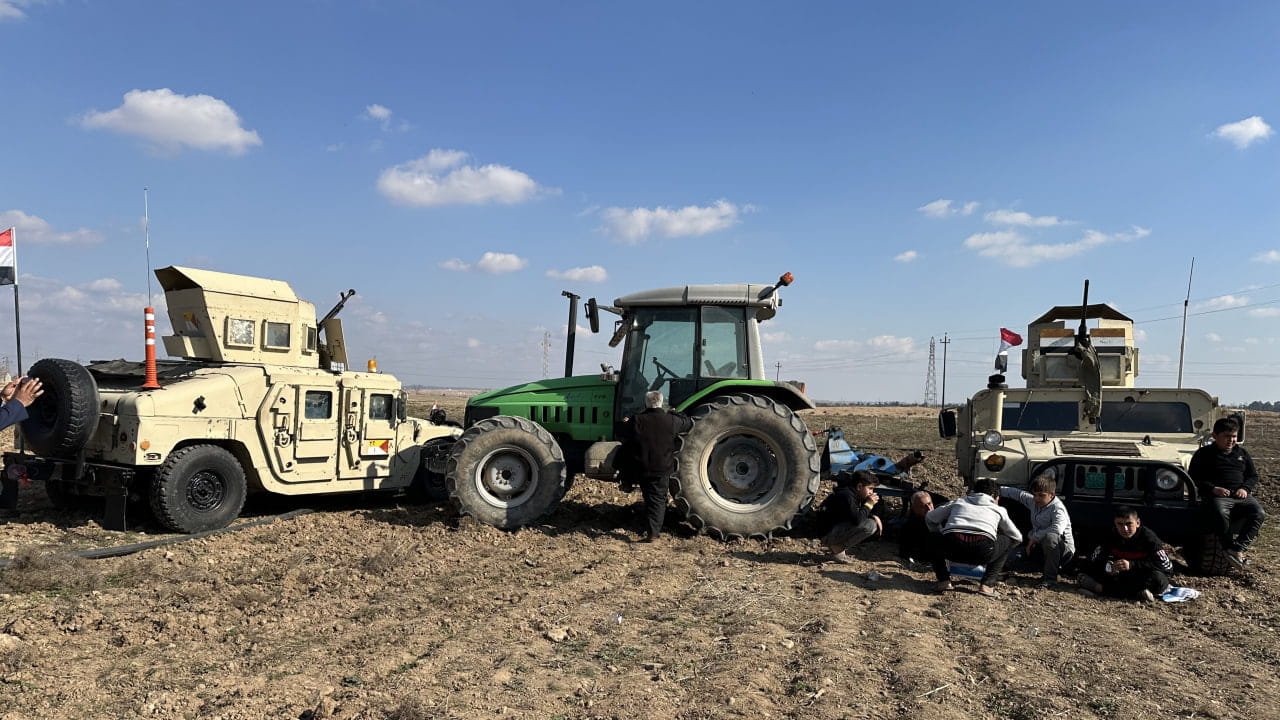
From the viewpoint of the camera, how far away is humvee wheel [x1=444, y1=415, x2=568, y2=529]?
26.1ft

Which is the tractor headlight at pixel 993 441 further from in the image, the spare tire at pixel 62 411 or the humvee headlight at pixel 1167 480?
the spare tire at pixel 62 411

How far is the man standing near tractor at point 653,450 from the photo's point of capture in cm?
757

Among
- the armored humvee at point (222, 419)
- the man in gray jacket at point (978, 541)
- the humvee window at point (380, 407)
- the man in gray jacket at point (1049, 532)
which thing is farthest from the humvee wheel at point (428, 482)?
the man in gray jacket at point (1049, 532)

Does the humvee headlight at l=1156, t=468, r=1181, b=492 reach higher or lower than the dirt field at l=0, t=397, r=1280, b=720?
higher

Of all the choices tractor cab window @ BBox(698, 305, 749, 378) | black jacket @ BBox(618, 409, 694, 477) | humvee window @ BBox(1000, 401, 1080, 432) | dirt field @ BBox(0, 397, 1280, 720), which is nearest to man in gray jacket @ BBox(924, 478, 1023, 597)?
dirt field @ BBox(0, 397, 1280, 720)

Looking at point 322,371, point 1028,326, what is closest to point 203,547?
point 322,371

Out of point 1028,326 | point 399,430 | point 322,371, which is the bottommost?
point 399,430

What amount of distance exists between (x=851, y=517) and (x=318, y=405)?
601 centimetres

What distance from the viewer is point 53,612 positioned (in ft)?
16.1

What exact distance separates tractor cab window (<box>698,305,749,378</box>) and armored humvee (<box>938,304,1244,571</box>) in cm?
242

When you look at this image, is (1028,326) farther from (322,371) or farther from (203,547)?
(203,547)

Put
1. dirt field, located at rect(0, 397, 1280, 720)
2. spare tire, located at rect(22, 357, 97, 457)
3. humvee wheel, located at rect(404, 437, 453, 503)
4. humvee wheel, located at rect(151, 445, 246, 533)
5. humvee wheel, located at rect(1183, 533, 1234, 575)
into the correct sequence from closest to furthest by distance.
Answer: dirt field, located at rect(0, 397, 1280, 720), humvee wheel, located at rect(1183, 533, 1234, 575), spare tire, located at rect(22, 357, 97, 457), humvee wheel, located at rect(151, 445, 246, 533), humvee wheel, located at rect(404, 437, 453, 503)

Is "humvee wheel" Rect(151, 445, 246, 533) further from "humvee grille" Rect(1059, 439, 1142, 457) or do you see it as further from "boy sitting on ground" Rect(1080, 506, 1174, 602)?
"humvee grille" Rect(1059, 439, 1142, 457)

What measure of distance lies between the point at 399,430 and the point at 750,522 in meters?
4.63
